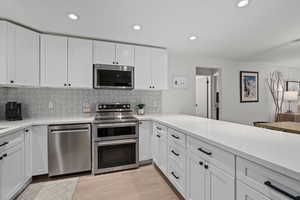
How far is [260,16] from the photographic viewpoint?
1.85 meters

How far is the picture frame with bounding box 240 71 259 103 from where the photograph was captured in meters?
4.08

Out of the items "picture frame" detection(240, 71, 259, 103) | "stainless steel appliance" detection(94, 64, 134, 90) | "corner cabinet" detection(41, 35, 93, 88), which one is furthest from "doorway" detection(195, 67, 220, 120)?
"corner cabinet" detection(41, 35, 93, 88)

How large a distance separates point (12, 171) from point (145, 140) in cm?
182

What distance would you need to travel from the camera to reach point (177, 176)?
1745 millimetres

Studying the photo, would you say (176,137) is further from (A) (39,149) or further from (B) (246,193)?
(A) (39,149)

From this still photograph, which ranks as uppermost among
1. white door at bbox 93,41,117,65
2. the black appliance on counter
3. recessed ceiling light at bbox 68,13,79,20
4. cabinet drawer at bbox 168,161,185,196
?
recessed ceiling light at bbox 68,13,79,20

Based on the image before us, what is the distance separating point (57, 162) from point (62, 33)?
2.11 meters

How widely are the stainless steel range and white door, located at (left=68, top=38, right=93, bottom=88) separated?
28.6 inches

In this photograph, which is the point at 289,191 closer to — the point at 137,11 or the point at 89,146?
the point at 137,11

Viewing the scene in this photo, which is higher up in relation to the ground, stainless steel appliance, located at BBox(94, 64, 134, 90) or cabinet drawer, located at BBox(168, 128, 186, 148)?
stainless steel appliance, located at BBox(94, 64, 134, 90)

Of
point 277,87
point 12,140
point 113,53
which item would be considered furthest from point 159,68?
point 277,87

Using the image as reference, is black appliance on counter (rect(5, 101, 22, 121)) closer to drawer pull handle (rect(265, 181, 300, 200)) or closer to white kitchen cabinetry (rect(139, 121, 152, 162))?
white kitchen cabinetry (rect(139, 121, 152, 162))

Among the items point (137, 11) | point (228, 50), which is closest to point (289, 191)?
point (137, 11)

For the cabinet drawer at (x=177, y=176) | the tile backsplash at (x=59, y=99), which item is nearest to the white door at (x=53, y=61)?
the tile backsplash at (x=59, y=99)
